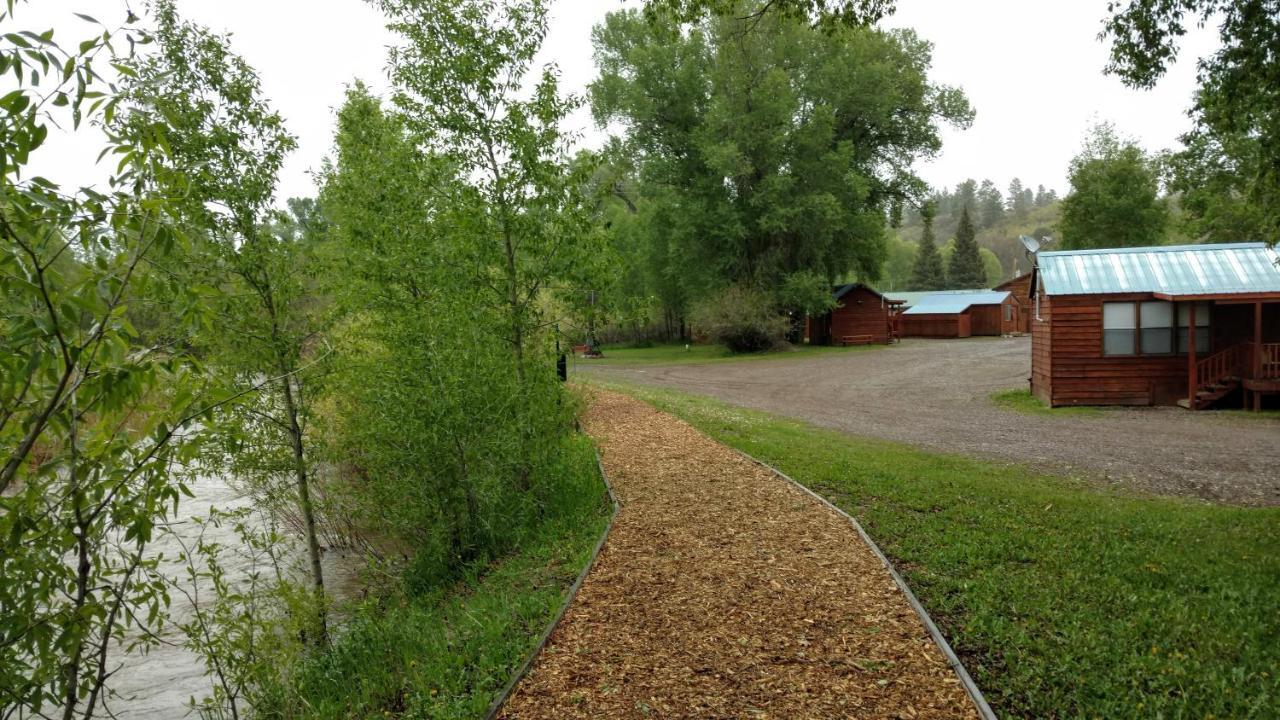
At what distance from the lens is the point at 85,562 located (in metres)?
2.62

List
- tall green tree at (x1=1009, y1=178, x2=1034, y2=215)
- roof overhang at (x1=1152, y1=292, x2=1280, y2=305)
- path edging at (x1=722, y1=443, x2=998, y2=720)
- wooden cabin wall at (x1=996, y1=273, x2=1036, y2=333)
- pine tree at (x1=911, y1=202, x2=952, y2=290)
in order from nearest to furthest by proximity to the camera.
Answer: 1. path edging at (x1=722, y1=443, x2=998, y2=720)
2. roof overhang at (x1=1152, y1=292, x2=1280, y2=305)
3. wooden cabin wall at (x1=996, y1=273, x2=1036, y2=333)
4. pine tree at (x1=911, y1=202, x2=952, y2=290)
5. tall green tree at (x1=1009, y1=178, x2=1034, y2=215)

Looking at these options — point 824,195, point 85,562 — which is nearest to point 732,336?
point 824,195

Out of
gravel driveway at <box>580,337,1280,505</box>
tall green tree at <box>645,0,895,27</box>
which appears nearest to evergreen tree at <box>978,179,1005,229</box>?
gravel driveway at <box>580,337,1280,505</box>

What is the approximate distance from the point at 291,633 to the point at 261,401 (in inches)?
102

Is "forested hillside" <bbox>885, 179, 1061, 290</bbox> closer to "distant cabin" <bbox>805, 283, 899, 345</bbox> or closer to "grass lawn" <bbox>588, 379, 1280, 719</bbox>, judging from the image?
"distant cabin" <bbox>805, 283, 899, 345</bbox>

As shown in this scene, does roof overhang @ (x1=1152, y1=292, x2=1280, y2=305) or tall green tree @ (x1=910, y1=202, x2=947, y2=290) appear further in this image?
tall green tree @ (x1=910, y1=202, x2=947, y2=290)

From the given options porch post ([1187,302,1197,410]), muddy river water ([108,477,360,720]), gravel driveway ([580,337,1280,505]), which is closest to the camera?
muddy river water ([108,477,360,720])

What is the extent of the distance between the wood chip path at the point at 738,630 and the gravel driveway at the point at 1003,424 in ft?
21.3

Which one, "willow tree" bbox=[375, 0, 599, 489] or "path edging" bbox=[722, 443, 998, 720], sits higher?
"willow tree" bbox=[375, 0, 599, 489]

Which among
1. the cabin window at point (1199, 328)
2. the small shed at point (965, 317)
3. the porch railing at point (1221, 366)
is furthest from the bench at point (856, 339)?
the porch railing at point (1221, 366)

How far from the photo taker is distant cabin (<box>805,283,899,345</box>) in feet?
148

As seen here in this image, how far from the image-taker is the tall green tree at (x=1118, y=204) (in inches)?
2028

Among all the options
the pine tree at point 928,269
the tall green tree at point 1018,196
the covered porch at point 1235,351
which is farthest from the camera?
the tall green tree at point 1018,196

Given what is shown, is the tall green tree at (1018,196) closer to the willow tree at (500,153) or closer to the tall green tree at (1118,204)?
the tall green tree at (1118,204)
